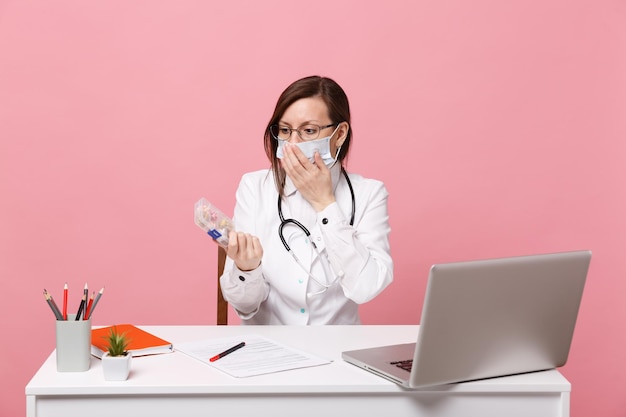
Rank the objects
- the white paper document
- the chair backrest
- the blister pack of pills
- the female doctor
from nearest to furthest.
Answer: the white paper document, the blister pack of pills, the female doctor, the chair backrest

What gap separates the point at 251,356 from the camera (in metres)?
1.89

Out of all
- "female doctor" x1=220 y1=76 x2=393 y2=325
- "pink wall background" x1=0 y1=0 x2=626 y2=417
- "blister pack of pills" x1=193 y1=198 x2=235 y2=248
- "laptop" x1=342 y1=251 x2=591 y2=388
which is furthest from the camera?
"pink wall background" x1=0 y1=0 x2=626 y2=417

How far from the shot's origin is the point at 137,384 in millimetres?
1663

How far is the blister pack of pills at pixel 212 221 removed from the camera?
2.05 metres

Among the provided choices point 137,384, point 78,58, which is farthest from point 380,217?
point 78,58

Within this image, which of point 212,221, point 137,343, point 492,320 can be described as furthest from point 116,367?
point 492,320

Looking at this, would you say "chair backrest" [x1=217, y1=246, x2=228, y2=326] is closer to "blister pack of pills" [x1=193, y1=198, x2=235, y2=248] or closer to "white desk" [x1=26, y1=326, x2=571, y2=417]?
"blister pack of pills" [x1=193, y1=198, x2=235, y2=248]

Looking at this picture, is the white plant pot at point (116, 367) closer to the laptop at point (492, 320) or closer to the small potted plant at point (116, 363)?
the small potted plant at point (116, 363)

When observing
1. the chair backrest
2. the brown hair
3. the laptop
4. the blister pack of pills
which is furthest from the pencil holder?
the brown hair

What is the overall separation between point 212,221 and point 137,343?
0.37 m

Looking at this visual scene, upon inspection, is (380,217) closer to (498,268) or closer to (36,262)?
(498,268)

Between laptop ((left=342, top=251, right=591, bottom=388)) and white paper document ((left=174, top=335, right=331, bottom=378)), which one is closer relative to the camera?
laptop ((left=342, top=251, right=591, bottom=388))

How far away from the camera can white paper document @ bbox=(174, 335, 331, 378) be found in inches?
70.1

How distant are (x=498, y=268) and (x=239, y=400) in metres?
0.59
